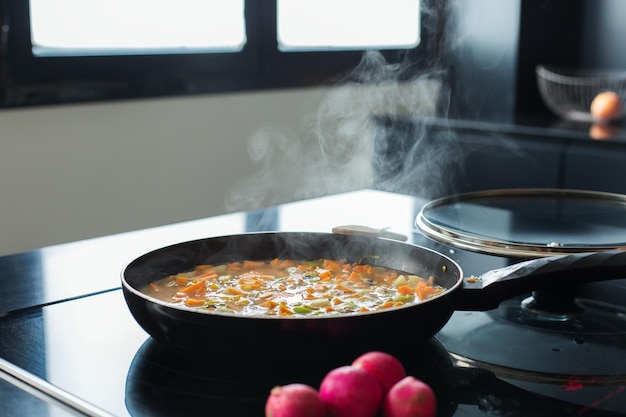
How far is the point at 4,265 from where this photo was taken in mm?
1442

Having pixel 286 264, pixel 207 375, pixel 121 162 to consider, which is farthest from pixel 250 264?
pixel 121 162

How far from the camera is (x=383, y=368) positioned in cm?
80

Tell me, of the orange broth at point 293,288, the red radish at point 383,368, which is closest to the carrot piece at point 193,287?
the orange broth at point 293,288

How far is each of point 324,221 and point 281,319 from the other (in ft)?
2.99

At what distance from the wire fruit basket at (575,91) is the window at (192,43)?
0.73m

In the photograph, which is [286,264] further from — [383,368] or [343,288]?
[383,368]

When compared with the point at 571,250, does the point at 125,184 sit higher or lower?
lower

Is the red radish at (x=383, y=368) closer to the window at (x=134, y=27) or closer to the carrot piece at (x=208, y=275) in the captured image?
the carrot piece at (x=208, y=275)

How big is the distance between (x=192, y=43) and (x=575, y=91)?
1.73 m

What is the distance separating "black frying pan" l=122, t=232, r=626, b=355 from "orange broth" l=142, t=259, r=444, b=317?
2 cm

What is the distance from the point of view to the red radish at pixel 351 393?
2.49 ft

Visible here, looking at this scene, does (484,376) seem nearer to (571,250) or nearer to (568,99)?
(571,250)

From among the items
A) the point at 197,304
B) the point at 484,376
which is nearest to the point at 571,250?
the point at 484,376

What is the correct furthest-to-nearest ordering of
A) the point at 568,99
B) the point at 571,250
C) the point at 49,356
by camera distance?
the point at 568,99 < the point at 571,250 < the point at 49,356
